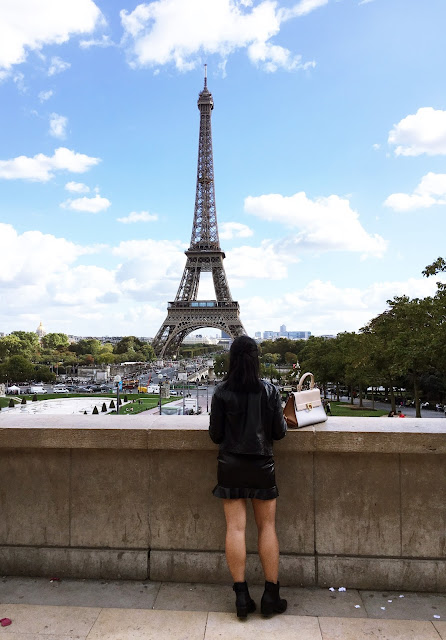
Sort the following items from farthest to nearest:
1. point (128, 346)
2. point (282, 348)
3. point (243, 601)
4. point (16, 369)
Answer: point (128, 346) < point (282, 348) < point (16, 369) < point (243, 601)

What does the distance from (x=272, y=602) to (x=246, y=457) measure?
3.88 feet

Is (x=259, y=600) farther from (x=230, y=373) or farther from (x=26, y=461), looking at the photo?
(x=26, y=461)

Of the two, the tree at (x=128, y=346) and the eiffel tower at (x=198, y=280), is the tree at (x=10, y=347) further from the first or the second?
the tree at (x=128, y=346)

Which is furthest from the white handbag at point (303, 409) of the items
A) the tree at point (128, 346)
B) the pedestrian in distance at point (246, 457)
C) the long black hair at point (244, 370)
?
the tree at point (128, 346)

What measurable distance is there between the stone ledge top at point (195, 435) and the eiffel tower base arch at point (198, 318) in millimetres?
96090

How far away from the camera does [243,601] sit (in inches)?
166

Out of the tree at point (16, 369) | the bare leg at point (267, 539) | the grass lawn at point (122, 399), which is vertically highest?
the bare leg at point (267, 539)

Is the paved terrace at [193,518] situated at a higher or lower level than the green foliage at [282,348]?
lower

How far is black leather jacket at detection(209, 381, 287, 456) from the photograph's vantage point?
4199mm

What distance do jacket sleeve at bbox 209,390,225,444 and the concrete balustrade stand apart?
0.54m

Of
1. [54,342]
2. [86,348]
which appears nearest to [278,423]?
[86,348]

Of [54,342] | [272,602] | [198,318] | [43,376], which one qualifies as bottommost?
[43,376]

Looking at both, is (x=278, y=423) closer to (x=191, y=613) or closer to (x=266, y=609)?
(x=266, y=609)

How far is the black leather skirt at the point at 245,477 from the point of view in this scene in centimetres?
424
